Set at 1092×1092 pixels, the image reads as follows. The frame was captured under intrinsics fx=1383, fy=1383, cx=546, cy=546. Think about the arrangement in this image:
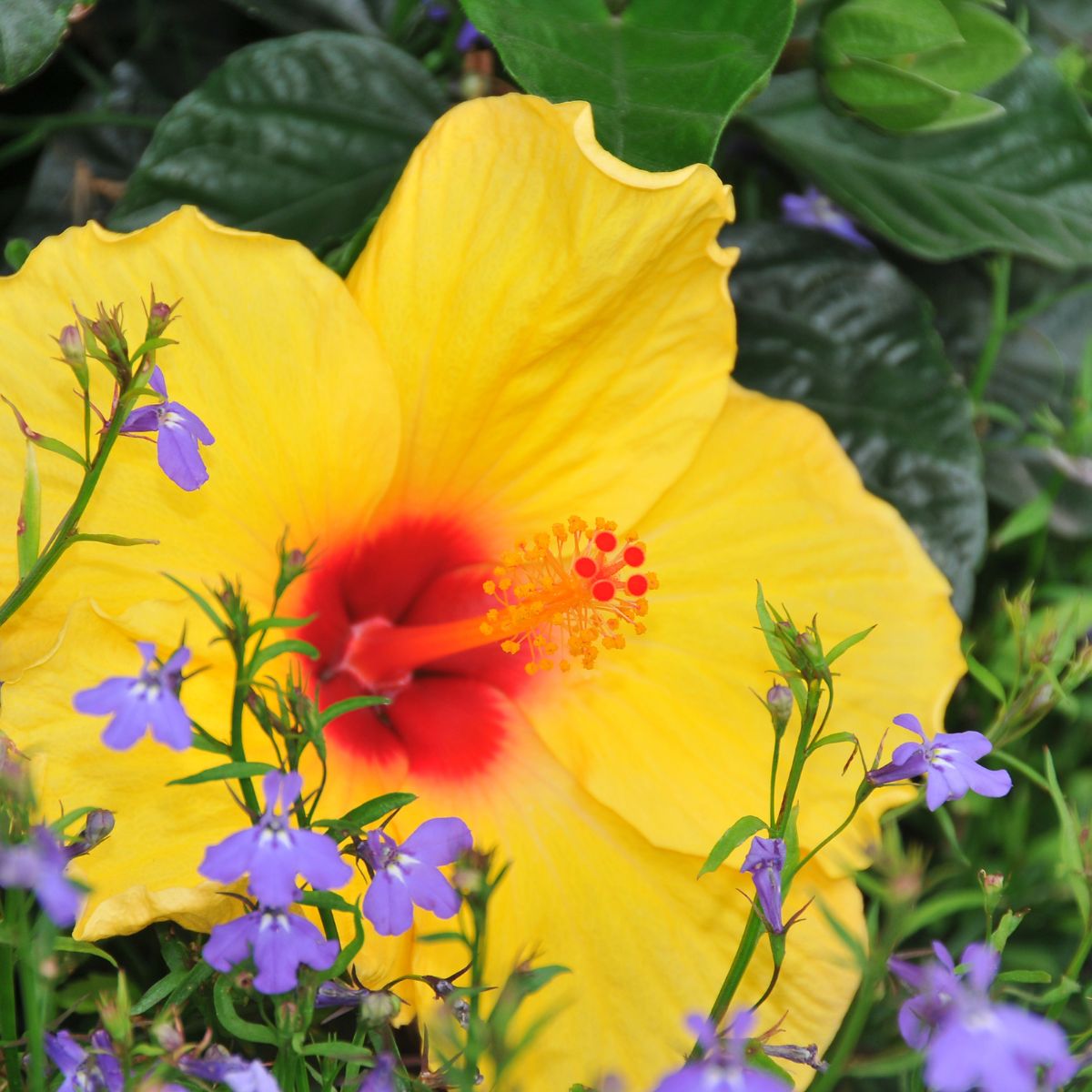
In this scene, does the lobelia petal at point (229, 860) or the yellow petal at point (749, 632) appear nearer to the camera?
the lobelia petal at point (229, 860)

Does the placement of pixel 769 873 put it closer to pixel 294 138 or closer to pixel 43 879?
pixel 43 879

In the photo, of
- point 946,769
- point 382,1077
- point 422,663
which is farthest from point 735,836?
point 422,663

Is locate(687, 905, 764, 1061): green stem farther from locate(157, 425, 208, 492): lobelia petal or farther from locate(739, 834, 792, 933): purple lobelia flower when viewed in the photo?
locate(157, 425, 208, 492): lobelia petal

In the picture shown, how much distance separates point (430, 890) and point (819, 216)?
1.05m

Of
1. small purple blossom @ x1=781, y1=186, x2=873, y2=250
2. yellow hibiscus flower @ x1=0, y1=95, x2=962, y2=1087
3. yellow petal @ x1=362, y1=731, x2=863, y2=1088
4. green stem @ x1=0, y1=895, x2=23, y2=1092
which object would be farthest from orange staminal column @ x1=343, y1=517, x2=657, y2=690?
small purple blossom @ x1=781, y1=186, x2=873, y2=250

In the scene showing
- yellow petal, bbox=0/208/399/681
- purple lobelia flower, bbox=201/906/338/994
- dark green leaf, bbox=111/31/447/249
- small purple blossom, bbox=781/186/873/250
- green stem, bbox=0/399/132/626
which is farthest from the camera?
small purple blossom, bbox=781/186/873/250

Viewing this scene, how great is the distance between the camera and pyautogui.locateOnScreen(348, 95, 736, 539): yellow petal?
1.02 metres

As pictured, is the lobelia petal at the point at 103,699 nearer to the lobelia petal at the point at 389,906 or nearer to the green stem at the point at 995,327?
the lobelia petal at the point at 389,906

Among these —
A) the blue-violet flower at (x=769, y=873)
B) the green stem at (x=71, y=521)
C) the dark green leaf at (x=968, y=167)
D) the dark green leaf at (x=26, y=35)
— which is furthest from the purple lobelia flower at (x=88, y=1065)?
the dark green leaf at (x=968, y=167)

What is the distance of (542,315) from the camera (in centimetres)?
107

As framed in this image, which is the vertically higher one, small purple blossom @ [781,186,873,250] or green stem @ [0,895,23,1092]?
green stem @ [0,895,23,1092]

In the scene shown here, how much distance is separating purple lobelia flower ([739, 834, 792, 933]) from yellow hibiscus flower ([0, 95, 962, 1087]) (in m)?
0.16

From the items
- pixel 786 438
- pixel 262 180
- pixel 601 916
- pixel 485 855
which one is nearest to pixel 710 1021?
pixel 485 855

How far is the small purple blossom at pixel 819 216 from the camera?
1520 mm
